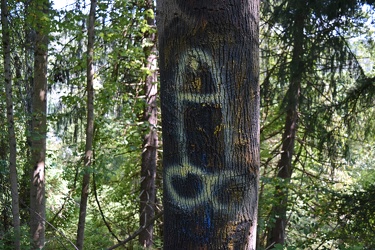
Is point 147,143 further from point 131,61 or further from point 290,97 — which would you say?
point 290,97

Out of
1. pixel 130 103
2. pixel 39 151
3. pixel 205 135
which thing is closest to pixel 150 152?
pixel 130 103

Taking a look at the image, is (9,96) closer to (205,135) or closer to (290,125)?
(205,135)

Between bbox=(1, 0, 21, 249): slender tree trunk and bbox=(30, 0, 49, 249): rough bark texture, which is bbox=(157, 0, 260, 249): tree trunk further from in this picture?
bbox=(30, 0, 49, 249): rough bark texture

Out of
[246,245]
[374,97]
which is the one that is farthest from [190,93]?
[374,97]

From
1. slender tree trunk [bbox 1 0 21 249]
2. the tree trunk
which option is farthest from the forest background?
the tree trunk

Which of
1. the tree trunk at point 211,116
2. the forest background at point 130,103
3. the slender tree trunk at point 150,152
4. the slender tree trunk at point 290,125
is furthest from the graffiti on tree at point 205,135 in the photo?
the slender tree trunk at point 150,152

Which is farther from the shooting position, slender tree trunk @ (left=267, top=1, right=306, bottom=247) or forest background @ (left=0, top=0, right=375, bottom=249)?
slender tree trunk @ (left=267, top=1, right=306, bottom=247)

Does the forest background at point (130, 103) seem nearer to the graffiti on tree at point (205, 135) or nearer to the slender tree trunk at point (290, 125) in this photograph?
the slender tree trunk at point (290, 125)

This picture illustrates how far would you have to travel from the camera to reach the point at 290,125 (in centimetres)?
1008

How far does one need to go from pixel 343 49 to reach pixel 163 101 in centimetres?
712

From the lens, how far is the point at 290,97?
822 cm

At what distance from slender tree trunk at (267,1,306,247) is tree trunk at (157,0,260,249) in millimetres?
4230

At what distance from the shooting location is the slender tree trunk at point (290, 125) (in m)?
7.33

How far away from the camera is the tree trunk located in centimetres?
158
